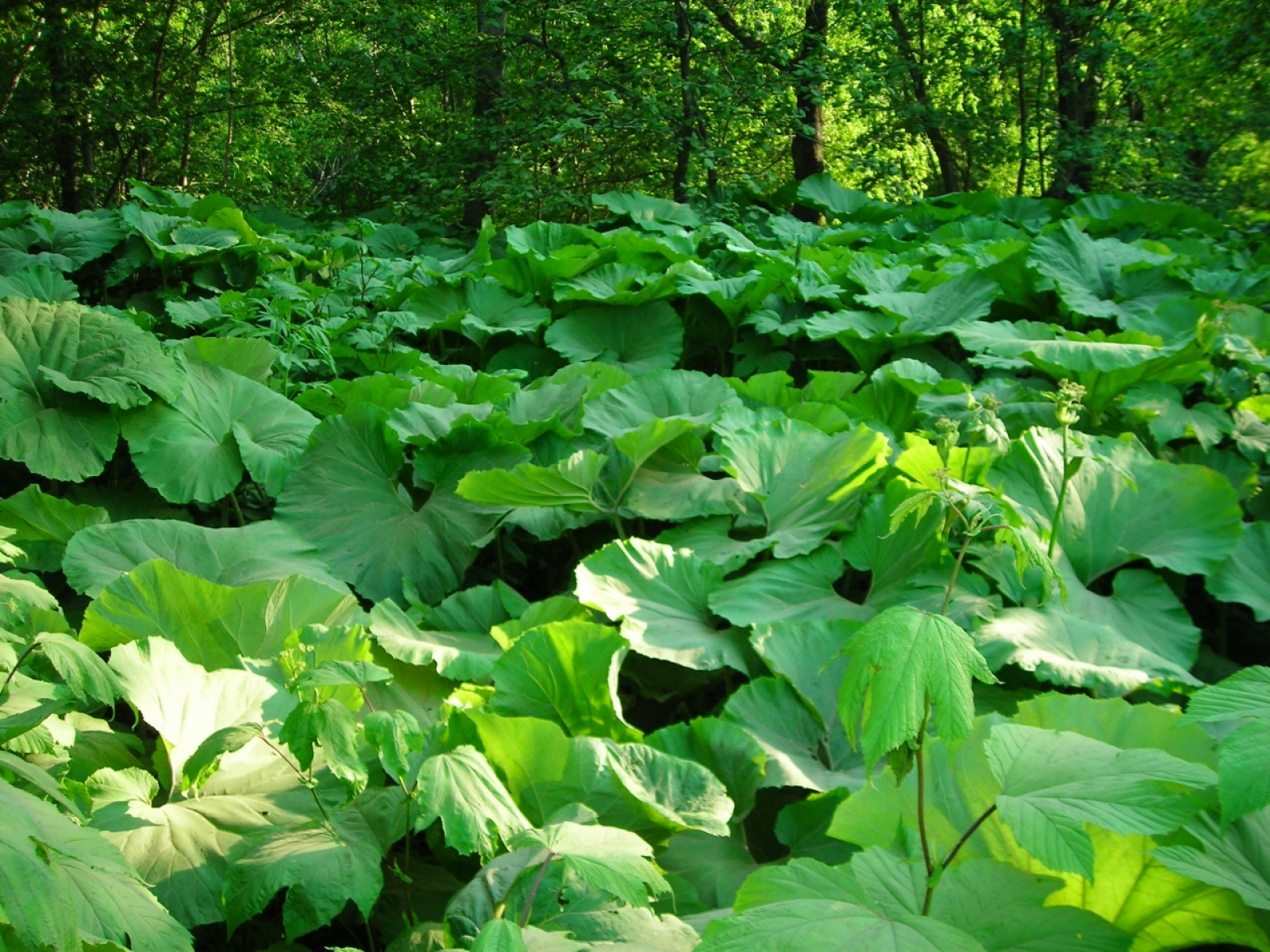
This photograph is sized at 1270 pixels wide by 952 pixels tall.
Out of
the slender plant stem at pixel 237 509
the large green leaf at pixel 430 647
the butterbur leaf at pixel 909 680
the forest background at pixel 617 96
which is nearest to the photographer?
the butterbur leaf at pixel 909 680

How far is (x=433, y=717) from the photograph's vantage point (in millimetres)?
2018

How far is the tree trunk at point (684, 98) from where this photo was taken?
6.15m

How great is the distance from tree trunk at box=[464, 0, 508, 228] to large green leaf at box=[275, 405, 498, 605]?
3811mm

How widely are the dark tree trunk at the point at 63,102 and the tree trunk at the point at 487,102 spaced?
366cm

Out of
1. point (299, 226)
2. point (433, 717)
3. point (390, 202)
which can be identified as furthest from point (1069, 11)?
point (433, 717)

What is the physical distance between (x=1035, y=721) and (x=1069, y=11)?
784 centimetres

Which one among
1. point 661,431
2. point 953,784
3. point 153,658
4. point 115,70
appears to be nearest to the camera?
point 953,784

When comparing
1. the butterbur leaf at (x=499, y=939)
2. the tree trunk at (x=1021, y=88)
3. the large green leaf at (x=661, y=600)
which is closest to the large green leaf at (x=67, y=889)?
the butterbur leaf at (x=499, y=939)

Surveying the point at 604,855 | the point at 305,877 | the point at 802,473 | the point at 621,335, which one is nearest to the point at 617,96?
the point at 621,335

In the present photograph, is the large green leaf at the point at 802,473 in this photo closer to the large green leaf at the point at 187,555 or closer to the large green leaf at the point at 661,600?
the large green leaf at the point at 661,600

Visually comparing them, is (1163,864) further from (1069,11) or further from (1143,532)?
(1069,11)

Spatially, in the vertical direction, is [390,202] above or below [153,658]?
above

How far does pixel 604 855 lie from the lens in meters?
1.23

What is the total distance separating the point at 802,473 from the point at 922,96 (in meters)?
8.00
